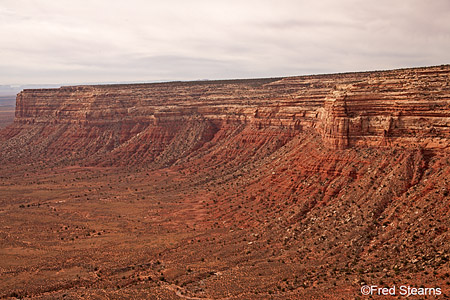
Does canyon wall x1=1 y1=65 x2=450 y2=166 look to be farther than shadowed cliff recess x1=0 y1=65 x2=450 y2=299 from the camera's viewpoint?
Yes

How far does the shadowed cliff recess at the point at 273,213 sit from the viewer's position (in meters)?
32.3

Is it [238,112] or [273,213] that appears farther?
[238,112]

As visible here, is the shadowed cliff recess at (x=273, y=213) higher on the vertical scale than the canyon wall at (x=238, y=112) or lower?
lower

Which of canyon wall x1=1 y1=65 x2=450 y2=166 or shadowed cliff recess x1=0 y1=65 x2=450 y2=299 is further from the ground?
canyon wall x1=1 y1=65 x2=450 y2=166

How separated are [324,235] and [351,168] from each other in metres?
10.0

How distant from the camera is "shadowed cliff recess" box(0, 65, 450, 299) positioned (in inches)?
1271

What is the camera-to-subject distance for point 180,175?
8219 centimetres

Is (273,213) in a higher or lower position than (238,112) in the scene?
lower

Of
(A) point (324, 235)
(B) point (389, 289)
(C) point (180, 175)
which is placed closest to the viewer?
(B) point (389, 289)

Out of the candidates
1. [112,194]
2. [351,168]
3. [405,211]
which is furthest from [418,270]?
[112,194]

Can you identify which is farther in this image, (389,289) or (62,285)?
(62,285)

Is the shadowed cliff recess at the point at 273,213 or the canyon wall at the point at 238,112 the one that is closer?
the shadowed cliff recess at the point at 273,213

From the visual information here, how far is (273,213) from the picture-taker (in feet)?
158

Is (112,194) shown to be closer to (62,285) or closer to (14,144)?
(62,285)
